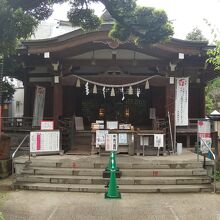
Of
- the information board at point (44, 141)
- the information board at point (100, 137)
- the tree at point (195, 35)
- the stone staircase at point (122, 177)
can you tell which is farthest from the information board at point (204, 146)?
the tree at point (195, 35)

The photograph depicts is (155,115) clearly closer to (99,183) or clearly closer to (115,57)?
(115,57)

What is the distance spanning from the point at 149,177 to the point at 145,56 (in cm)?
607

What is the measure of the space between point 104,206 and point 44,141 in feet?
18.1

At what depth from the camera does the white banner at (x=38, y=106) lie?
16672 mm

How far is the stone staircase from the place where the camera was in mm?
10445

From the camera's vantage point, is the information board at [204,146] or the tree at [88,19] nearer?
the tree at [88,19]

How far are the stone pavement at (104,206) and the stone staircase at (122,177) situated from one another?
39cm

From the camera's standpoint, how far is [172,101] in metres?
14.6

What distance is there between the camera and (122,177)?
440 inches

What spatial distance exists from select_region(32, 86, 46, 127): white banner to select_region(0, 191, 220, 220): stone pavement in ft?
22.1

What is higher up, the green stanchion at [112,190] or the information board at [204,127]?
the information board at [204,127]

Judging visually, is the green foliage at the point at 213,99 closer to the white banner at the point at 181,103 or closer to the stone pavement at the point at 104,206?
the white banner at the point at 181,103

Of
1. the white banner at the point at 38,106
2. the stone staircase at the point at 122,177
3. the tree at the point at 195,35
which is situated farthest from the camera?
the tree at the point at 195,35

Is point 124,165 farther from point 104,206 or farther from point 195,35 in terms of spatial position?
point 195,35
